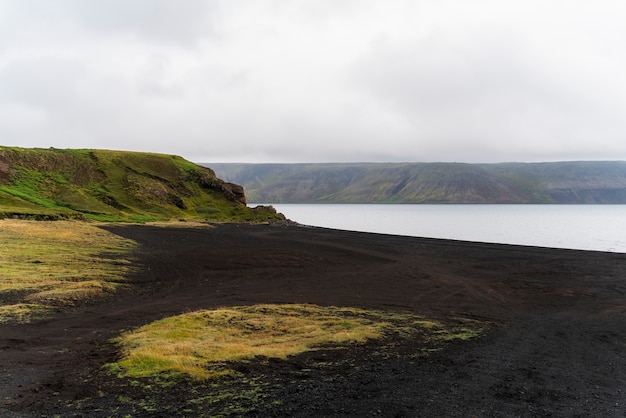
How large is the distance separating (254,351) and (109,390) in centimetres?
453

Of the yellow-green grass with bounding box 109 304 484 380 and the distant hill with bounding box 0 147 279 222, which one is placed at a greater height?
the distant hill with bounding box 0 147 279 222

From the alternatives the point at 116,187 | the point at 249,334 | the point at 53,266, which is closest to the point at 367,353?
the point at 249,334

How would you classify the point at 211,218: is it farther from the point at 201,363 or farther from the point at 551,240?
the point at 201,363

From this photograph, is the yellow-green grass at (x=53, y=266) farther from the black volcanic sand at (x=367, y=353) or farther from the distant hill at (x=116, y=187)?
the distant hill at (x=116, y=187)

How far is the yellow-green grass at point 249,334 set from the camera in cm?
1275

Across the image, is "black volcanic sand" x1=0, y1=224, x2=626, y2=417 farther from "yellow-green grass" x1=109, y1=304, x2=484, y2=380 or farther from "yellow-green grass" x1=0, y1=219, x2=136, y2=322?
"yellow-green grass" x1=0, y1=219, x2=136, y2=322

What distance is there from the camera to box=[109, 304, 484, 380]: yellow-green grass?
12.8 metres

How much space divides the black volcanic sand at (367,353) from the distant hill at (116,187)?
41.7 metres

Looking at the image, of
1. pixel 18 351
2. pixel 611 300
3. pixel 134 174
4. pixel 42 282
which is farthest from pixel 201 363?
pixel 134 174

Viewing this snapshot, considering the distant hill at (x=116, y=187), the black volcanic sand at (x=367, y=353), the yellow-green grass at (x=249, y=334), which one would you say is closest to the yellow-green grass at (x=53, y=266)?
the black volcanic sand at (x=367, y=353)

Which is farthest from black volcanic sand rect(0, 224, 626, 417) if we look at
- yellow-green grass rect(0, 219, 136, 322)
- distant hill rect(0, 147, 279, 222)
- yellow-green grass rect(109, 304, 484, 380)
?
distant hill rect(0, 147, 279, 222)

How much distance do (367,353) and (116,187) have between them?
81.5m

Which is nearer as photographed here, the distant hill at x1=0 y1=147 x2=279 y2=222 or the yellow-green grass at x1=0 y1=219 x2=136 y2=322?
the yellow-green grass at x1=0 y1=219 x2=136 y2=322

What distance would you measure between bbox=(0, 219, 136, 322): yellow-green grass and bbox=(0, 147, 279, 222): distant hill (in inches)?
774
